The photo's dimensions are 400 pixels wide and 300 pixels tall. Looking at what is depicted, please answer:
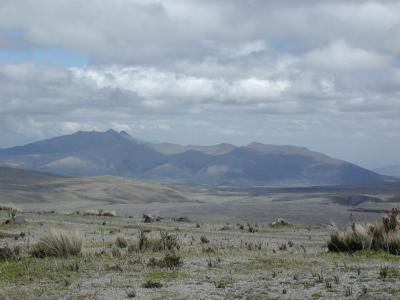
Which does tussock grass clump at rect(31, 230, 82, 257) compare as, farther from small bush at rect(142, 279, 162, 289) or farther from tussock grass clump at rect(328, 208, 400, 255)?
tussock grass clump at rect(328, 208, 400, 255)

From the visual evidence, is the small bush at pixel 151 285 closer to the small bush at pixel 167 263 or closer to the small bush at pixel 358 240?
the small bush at pixel 167 263

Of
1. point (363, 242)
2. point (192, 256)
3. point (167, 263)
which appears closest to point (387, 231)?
point (363, 242)

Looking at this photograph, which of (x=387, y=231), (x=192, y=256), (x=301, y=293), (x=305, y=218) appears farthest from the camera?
(x=305, y=218)

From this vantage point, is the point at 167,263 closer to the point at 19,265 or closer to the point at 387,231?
the point at 19,265

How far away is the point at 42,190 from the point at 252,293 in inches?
5819

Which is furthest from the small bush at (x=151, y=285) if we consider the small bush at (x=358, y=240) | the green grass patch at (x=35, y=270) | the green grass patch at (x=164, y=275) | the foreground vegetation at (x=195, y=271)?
the small bush at (x=358, y=240)

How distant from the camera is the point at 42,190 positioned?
155625mm

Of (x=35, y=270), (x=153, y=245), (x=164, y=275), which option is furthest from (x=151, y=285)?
(x=153, y=245)

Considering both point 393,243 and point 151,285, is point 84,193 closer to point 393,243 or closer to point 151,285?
point 393,243

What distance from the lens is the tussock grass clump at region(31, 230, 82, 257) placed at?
64.4 ft

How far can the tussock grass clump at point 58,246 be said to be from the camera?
1964cm

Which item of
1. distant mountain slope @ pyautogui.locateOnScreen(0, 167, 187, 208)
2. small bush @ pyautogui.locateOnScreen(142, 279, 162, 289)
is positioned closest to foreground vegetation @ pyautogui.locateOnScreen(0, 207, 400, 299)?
small bush @ pyautogui.locateOnScreen(142, 279, 162, 289)

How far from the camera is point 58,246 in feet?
64.2

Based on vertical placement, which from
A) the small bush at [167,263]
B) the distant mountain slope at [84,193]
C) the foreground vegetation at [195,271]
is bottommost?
the distant mountain slope at [84,193]
